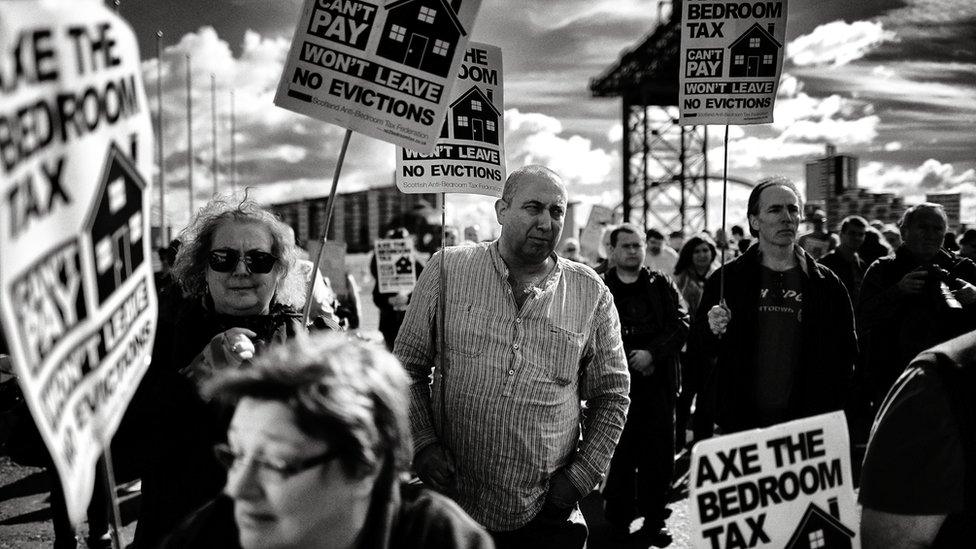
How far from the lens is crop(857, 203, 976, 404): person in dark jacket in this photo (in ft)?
14.5

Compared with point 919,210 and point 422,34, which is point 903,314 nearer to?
point 919,210

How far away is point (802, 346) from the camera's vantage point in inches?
134

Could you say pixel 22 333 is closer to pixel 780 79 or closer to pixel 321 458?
pixel 321 458

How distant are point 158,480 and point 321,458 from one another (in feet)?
3.07

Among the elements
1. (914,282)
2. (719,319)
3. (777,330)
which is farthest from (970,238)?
(719,319)

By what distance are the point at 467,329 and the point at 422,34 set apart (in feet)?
3.43

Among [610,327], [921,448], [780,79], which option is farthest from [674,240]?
[921,448]

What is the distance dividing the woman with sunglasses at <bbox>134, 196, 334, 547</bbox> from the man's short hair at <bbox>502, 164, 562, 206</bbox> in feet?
2.85

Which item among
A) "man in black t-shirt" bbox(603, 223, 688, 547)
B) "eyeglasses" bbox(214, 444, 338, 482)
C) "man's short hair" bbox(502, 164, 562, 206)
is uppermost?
"man's short hair" bbox(502, 164, 562, 206)

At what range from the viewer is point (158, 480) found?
190 centimetres

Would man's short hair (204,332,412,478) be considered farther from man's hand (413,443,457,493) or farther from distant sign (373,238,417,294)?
distant sign (373,238,417,294)

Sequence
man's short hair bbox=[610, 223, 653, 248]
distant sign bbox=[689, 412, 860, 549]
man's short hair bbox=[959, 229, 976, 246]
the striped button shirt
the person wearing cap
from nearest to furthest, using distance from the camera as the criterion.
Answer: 1. distant sign bbox=[689, 412, 860, 549]
2. the striped button shirt
3. man's short hair bbox=[610, 223, 653, 248]
4. man's short hair bbox=[959, 229, 976, 246]
5. the person wearing cap

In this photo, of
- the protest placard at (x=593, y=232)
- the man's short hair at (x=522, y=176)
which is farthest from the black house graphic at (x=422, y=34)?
the protest placard at (x=593, y=232)

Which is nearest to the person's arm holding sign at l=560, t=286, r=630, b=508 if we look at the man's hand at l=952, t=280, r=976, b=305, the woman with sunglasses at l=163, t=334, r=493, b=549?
the woman with sunglasses at l=163, t=334, r=493, b=549
